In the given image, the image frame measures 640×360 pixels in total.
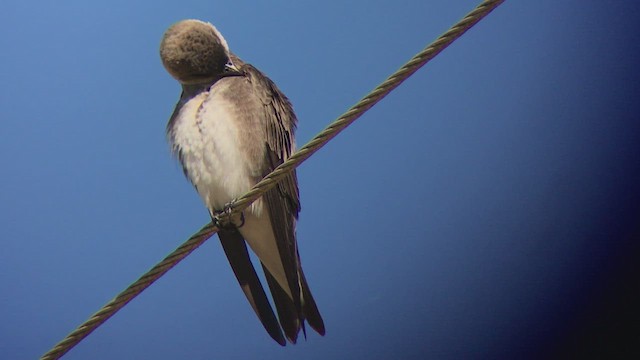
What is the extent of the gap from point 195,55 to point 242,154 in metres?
0.31

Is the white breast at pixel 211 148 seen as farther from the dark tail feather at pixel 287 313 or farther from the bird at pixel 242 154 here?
the dark tail feather at pixel 287 313

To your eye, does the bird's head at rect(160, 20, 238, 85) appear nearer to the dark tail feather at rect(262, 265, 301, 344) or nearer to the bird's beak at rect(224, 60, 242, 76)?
the bird's beak at rect(224, 60, 242, 76)

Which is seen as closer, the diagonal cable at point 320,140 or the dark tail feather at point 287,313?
the diagonal cable at point 320,140

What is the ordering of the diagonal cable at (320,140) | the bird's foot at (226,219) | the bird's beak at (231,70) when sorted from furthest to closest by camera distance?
the bird's beak at (231,70) → the bird's foot at (226,219) → the diagonal cable at (320,140)

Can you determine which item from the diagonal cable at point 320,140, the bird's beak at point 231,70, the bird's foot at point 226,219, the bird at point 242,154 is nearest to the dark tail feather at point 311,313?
the bird at point 242,154

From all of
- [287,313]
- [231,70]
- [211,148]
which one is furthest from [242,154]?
[287,313]

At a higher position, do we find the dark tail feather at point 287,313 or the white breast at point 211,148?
the white breast at point 211,148

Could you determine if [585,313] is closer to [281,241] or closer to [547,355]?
[547,355]

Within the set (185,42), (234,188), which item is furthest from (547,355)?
(185,42)

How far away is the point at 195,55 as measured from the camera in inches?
78.1

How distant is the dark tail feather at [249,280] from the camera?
1.92 metres

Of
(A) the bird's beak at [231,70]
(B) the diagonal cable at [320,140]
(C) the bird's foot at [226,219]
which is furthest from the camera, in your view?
(A) the bird's beak at [231,70]

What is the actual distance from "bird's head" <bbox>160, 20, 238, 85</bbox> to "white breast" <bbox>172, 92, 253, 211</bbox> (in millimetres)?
85

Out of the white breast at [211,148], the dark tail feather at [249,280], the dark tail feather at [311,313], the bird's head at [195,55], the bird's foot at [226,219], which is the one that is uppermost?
the bird's head at [195,55]
